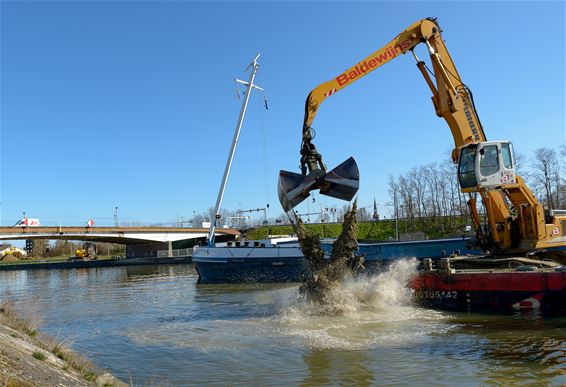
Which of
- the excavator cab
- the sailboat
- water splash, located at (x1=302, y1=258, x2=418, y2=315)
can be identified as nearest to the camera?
water splash, located at (x1=302, y1=258, x2=418, y2=315)

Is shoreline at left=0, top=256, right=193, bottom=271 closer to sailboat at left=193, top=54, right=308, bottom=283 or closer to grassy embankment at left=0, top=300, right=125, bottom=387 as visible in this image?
sailboat at left=193, top=54, right=308, bottom=283

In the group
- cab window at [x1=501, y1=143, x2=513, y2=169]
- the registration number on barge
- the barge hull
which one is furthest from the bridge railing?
cab window at [x1=501, y1=143, x2=513, y2=169]

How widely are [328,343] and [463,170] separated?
7953 mm

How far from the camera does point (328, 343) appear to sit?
1138 centimetres

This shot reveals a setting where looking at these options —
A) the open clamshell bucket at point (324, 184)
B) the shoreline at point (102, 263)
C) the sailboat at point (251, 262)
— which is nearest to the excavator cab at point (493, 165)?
the open clamshell bucket at point (324, 184)

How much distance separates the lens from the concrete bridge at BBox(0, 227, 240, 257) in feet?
195

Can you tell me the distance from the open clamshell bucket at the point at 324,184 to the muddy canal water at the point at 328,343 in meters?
3.30

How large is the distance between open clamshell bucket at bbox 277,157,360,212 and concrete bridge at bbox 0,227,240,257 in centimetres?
5123

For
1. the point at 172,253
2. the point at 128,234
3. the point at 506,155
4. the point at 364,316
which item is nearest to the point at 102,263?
the point at 128,234

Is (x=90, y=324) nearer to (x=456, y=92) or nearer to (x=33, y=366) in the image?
(x=33, y=366)

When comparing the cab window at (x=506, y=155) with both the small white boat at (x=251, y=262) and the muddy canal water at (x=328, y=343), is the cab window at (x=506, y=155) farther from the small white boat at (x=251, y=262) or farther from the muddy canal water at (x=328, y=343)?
the small white boat at (x=251, y=262)

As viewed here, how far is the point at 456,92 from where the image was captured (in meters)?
17.1

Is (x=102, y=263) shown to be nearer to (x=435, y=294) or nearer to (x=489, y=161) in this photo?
(x=435, y=294)

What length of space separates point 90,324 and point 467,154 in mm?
14065
